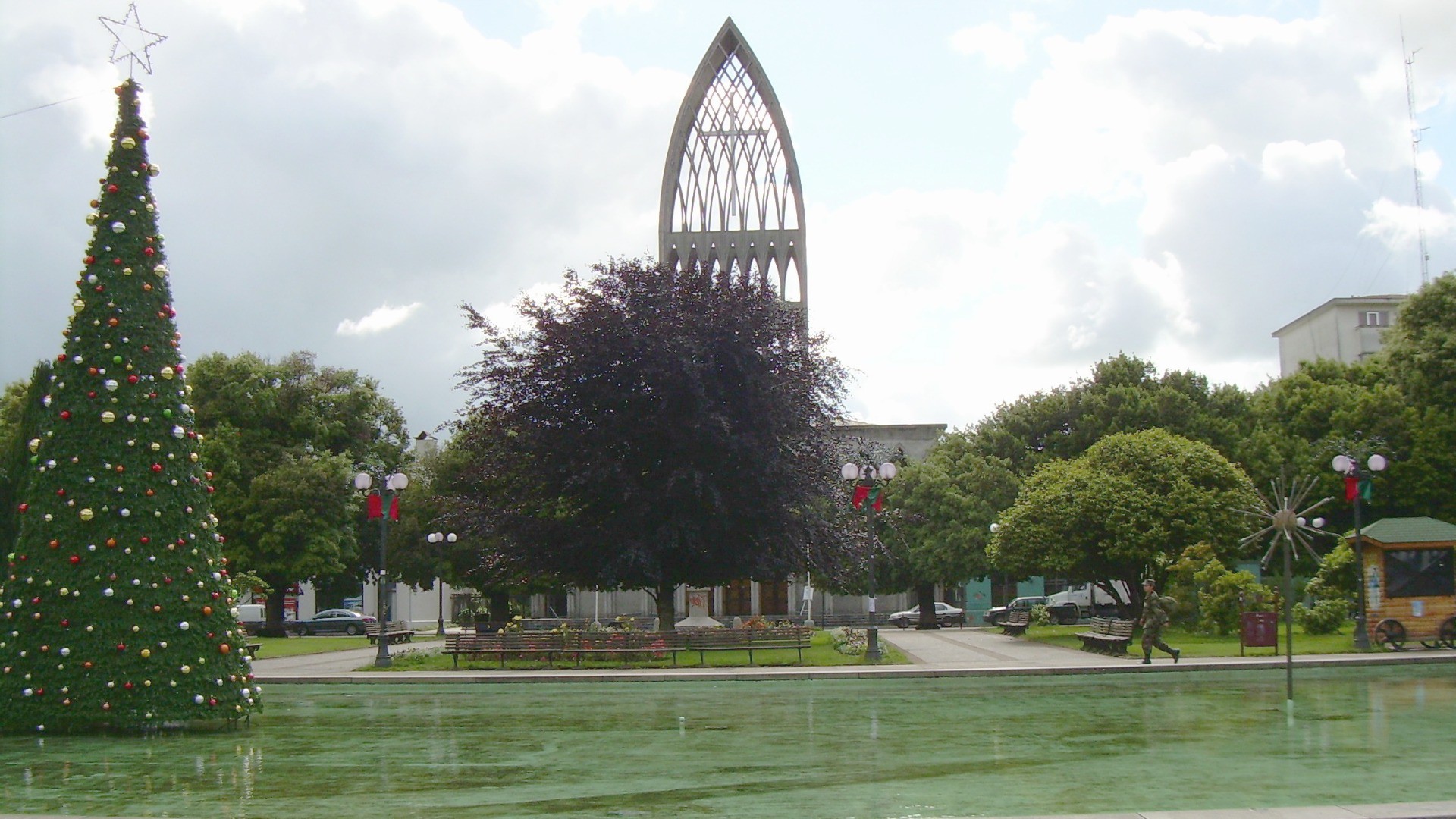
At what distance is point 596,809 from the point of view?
30.3 ft

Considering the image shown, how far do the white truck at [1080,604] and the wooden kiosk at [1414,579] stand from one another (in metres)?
20.6

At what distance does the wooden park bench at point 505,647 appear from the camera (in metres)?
26.1

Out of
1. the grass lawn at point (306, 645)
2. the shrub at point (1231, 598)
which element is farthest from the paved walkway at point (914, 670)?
the grass lawn at point (306, 645)

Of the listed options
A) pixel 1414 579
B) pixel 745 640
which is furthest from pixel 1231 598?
pixel 745 640

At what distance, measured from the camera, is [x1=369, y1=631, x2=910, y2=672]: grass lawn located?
84.3 feet

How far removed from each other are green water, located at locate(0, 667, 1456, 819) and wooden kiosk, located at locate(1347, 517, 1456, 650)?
7.81m

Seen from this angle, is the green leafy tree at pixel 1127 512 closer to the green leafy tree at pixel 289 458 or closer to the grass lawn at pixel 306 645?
the grass lawn at pixel 306 645

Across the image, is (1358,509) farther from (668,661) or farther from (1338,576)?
(668,661)

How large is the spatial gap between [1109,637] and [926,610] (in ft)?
86.8

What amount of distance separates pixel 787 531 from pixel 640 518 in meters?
3.72

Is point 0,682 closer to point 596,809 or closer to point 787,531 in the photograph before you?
point 596,809

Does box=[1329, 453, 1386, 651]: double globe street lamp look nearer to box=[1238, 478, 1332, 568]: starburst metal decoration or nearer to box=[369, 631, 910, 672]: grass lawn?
box=[1238, 478, 1332, 568]: starburst metal decoration

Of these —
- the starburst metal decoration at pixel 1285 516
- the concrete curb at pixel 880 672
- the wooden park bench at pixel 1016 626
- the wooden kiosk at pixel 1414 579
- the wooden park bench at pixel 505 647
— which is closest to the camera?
the starburst metal decoration at pixel 1285 516

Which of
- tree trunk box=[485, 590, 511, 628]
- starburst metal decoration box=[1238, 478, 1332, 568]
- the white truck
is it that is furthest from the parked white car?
tree trunk box=[485, 590, 511, 628]
